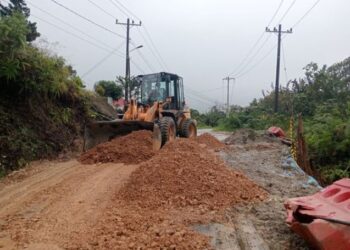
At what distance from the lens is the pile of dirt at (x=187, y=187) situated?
20.9 feet

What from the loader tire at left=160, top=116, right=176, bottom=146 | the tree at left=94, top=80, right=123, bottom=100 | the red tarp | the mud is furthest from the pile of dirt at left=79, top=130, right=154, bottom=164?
the tree at left=94, top=80, right=123, bottom=100

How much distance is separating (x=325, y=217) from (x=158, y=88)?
11248mm

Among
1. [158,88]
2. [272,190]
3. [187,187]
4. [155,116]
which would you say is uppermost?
[158,88]

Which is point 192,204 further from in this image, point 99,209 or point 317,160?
point 317,160

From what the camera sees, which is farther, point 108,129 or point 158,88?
point 158,88

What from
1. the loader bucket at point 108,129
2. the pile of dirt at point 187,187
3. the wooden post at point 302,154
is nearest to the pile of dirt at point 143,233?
the pile of dirt at point 187,187

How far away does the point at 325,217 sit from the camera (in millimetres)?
4328

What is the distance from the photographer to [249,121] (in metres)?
36.5

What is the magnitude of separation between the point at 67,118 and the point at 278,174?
696 cm

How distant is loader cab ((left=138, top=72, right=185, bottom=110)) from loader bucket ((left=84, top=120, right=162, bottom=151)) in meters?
2.68

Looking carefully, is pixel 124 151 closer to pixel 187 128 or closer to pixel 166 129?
pixel 166 129

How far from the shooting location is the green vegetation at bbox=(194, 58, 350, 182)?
11008mm

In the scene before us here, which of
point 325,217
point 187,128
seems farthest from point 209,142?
point 325,217

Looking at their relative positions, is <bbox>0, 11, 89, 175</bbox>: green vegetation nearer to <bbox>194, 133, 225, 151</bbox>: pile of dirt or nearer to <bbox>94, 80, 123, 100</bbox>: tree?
<bbox>194, 133, 225, 151</bbox>: pile of dirt
